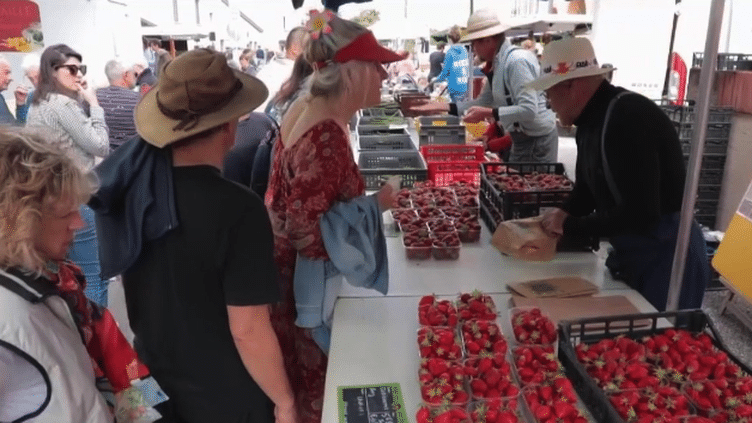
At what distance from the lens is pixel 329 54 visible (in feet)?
6.55

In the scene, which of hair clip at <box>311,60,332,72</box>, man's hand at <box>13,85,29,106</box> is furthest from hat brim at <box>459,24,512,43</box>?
man's hand at <box>13,85,29,106</box>

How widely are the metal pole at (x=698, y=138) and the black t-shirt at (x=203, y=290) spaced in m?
1.30

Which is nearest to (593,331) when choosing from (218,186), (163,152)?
(218,186)

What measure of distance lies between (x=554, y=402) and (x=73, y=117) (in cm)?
347

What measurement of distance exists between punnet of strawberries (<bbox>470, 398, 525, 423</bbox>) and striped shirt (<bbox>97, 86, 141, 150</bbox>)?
3926mm

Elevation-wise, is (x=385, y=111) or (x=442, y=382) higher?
(x=385, y=111)

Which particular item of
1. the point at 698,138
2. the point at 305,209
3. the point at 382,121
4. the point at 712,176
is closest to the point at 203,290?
the point at 305,209

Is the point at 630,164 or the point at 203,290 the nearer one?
the point at 203,290

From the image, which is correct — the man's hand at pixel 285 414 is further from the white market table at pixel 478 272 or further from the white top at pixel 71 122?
the white top at pixel 71 122

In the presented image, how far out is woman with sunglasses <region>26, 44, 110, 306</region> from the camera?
3.69 meters

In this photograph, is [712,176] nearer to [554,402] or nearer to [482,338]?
[482,338]

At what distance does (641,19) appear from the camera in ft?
26.4

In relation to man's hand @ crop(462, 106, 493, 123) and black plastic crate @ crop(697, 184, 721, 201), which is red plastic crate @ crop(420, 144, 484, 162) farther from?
black plastic crate @ crop(697, 184, 721, 201)

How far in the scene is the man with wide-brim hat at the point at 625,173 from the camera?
6.72ft
